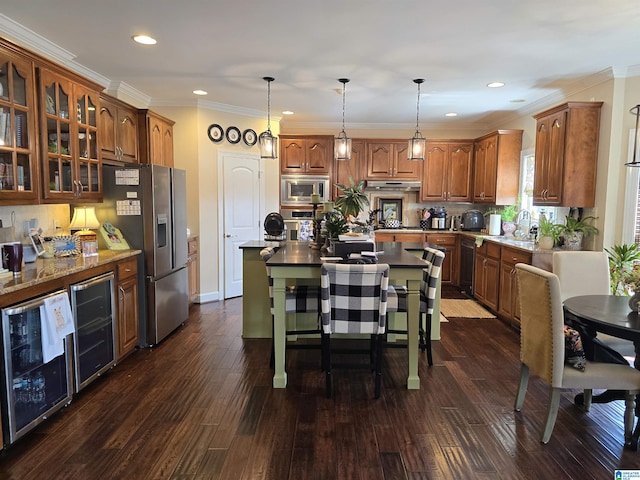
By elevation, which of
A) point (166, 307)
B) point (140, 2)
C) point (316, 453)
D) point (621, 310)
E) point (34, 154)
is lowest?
point (316, 453)

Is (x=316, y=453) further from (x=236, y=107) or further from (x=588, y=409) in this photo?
(x=236, y=107)

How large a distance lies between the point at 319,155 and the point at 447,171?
7.08 feet

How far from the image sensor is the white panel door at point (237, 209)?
5828 mm

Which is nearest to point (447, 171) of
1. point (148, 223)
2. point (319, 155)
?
point (319, 155)

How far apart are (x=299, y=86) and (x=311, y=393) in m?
3.33

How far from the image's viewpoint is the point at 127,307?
3.67 m

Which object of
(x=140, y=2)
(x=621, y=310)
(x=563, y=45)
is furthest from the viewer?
(x=563, y=45)

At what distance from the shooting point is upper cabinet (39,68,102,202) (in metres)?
3.05

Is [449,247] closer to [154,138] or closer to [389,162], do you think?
[389,162]

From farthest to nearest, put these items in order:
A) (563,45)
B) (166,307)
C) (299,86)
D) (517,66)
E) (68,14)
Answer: (299,86)
(166,307)
(517,66)
(563,45)
(68,14)

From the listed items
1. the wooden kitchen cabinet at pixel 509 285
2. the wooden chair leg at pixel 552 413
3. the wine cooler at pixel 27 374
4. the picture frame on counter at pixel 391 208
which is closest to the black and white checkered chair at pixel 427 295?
the wooden chair leg at pixel 552 413

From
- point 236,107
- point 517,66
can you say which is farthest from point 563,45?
point 236,107

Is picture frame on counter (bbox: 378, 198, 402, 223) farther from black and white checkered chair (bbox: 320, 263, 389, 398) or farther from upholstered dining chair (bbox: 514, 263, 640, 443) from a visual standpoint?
upholstered dining chair (bbox: 514, 263, 640, 443)

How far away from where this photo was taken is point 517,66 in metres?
3.93
